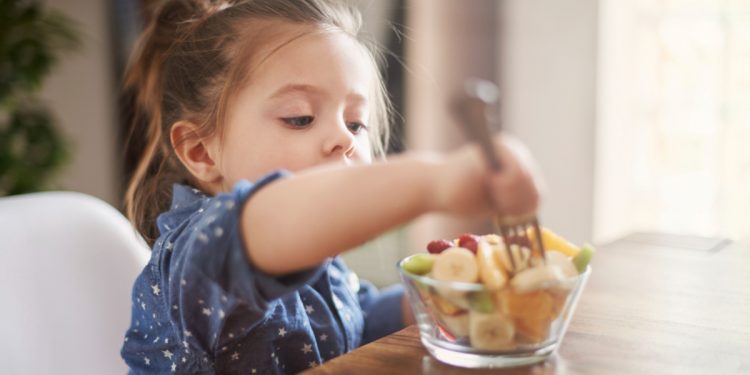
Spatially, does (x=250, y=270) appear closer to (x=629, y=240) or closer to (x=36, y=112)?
(x=629, y=240)

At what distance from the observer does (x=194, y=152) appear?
990 mm

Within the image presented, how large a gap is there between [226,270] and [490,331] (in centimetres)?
21

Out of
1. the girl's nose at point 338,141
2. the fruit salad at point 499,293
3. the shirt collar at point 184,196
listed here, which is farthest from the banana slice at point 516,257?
the shirt collar at point 184,196

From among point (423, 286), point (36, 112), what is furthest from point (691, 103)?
point (36, 112)

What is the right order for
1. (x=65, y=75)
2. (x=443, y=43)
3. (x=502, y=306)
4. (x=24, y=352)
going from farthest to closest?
(x=65, y=75), (x=443, y=43), (x=24, y=352), (x=502, y=306)

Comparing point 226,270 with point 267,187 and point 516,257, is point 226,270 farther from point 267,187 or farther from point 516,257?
point 516,257

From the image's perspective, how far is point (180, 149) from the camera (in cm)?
100

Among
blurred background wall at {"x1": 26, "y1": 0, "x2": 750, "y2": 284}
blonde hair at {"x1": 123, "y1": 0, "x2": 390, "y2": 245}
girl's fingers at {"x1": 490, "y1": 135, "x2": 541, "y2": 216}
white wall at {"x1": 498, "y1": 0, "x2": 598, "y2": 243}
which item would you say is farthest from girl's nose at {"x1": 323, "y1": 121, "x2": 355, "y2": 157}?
white wall at {"x1": 498, "y1": 0, "x2": 598, "y2": 243}

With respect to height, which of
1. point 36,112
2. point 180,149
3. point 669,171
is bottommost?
point 669,171

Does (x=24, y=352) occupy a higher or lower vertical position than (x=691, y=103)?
higher

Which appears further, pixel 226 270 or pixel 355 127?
pixel 355 127

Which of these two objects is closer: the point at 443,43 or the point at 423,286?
the point at 423,286

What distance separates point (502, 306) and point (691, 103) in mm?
2051

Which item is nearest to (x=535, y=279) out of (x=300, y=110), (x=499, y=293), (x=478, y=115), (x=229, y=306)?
(x=499, y=293)
